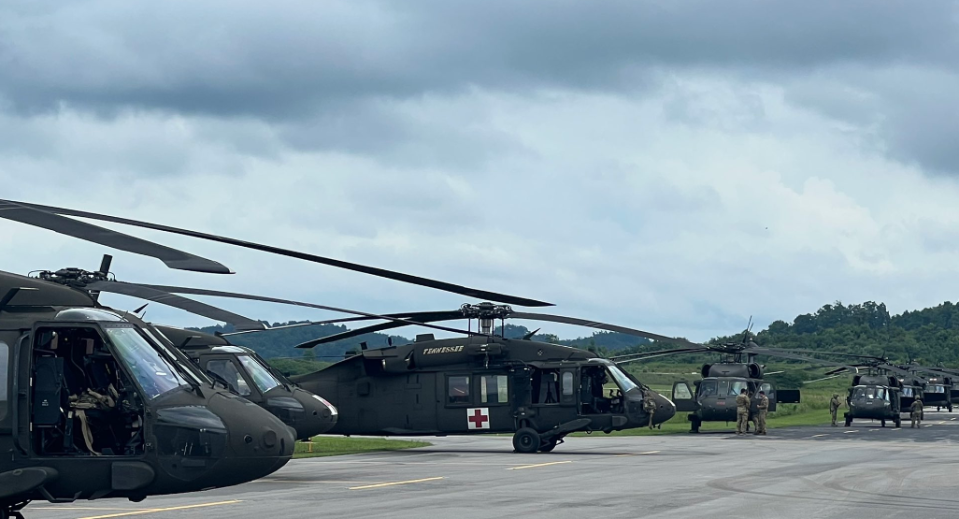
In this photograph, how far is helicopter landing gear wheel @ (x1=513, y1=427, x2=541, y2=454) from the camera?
27.5m

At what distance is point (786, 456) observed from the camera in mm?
25484

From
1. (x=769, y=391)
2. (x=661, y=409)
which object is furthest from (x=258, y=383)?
(x=769, y=391)

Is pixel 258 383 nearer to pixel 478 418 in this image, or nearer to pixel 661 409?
pixel 478 418

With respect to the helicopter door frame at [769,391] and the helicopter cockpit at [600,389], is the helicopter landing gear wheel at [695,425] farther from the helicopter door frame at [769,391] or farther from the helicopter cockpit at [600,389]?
the helicopter cockpit at [600,389]

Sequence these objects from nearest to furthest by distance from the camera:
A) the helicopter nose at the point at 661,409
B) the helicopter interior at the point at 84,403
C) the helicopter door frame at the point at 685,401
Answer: the helicopter interior at the point at 84,403
the helicopter nose at the point at 661,409
the helicopter door frame at the point at 685,401

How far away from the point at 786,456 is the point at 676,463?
3.53 m

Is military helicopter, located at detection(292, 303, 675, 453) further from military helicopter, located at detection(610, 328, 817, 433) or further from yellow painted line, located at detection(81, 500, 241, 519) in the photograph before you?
yellow painted line, located at detection(81, 500, 241, 519)

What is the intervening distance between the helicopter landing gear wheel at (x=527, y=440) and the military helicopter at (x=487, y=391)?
24 millimetres

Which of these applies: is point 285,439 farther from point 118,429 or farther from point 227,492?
point 227,492

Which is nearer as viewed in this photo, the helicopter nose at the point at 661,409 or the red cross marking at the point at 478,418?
the red cross marking at the point at 478,418

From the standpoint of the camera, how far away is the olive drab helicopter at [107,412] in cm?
998

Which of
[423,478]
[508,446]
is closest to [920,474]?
[423,478]

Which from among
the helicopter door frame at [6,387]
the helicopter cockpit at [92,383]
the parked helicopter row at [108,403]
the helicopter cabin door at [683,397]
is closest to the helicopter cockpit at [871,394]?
the helicopter cabin door at [683,397]

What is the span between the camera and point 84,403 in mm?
10227
